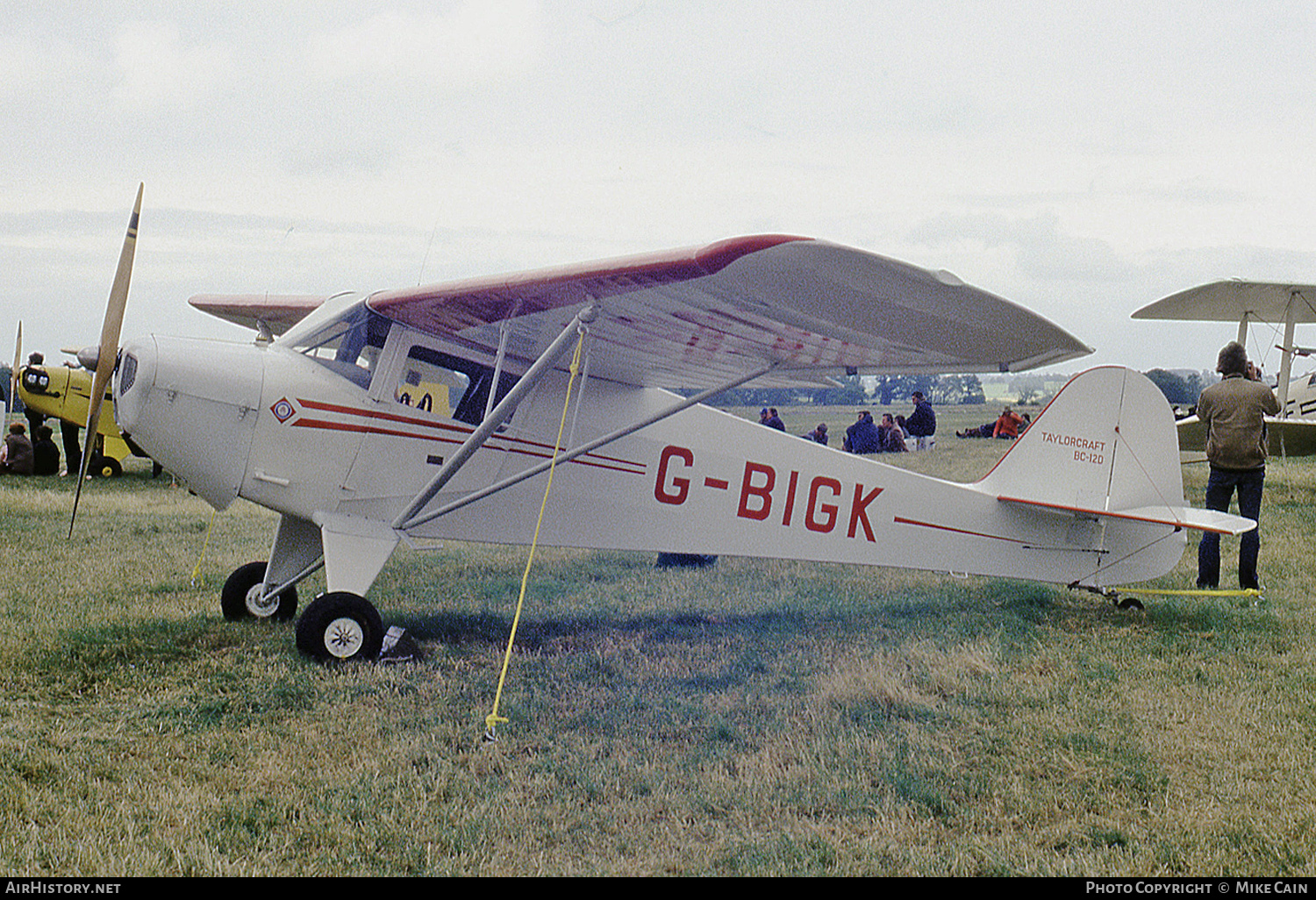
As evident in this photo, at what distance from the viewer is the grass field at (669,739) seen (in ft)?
10.1

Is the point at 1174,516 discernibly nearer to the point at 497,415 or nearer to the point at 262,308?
the point at 497,415

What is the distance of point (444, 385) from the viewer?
5.84 metres

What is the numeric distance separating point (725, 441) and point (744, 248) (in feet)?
9.45

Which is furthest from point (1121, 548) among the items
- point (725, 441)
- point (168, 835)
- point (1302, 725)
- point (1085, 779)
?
point (168, 835)

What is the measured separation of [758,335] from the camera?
4938mm

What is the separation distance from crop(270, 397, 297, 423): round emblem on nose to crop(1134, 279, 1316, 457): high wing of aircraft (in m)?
13.4

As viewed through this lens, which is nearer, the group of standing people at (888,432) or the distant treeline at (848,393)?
the distant treeline at (848,393)

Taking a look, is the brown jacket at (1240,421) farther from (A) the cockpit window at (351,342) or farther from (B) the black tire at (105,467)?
(B) the black tire at (105,467)

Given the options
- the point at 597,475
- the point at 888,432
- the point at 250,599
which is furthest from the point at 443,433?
the point at 888,432

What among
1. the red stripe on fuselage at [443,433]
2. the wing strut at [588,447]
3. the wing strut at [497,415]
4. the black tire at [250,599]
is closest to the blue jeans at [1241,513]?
the wing strut at [588,447]

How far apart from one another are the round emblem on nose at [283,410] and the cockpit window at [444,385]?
2.07 ft

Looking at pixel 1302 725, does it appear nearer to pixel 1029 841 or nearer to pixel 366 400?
pixel 1029 841

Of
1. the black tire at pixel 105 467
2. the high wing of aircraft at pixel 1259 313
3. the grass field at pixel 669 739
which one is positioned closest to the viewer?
the grass field at pixel 669 739

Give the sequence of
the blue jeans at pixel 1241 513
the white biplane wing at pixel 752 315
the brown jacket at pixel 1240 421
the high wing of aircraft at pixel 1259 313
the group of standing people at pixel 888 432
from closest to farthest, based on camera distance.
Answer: the white biplane wing at pixel 752 315
the blue jeans at pixel 1241 513
the brown jacket at pixel 1240 421
the high wing of aircraft at pixel 1259 313
the group of standing people at pixel 888 432
